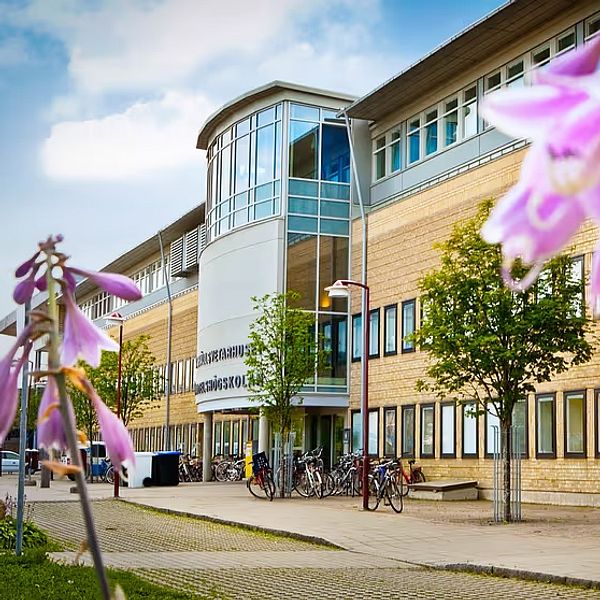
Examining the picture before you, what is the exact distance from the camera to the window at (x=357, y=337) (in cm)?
4641

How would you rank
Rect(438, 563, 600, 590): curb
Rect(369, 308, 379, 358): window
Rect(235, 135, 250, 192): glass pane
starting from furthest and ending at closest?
Rect(235, 135, 250, 192): glass pane, Rect(369, 308, 379, 358): window, Rect(438, 563, 600, 590): curb

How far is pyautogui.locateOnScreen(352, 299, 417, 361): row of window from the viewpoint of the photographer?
42.7m

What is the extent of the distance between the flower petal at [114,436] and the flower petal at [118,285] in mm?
105

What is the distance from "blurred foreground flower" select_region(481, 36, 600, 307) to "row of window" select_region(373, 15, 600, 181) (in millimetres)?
35829

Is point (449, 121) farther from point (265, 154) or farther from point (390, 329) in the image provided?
point (265, 154)

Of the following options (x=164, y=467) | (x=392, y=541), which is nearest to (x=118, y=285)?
(x=392, y=541)

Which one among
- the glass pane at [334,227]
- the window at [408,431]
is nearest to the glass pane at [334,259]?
the glass pane at [334,227]

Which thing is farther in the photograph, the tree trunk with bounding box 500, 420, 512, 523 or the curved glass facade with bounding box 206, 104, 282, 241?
the curved glass facade with bounding box 206, 104, 282, 241

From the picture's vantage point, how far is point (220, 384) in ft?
167

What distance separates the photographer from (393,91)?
148 ft

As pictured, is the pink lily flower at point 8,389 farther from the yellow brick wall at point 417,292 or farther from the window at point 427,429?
the window at point 427,429

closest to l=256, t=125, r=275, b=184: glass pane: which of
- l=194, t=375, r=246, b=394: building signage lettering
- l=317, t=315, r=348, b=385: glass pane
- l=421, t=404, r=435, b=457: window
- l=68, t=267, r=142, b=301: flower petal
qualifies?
l=317, t=315, r=348, b=385: glass pane

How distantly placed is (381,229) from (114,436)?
145ft

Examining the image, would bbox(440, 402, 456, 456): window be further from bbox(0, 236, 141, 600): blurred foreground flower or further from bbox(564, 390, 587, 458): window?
bbox(0, 236, 141, 600): blurred foreground flower
